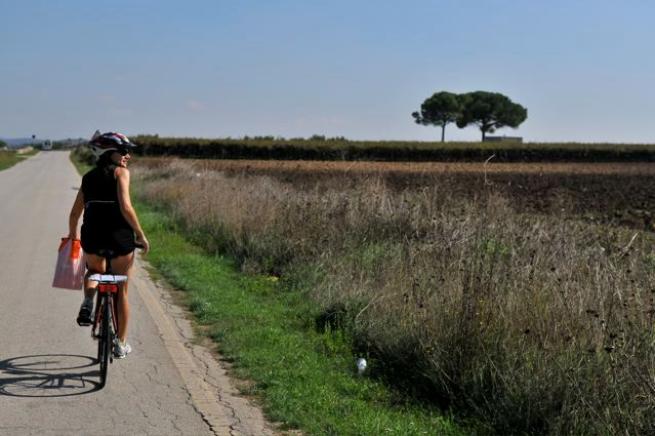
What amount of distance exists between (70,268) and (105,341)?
36.7 inches

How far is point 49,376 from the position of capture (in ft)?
23.6

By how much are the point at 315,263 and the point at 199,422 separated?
19.4ft

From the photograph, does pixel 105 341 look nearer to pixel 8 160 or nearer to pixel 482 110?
pixel 8 160

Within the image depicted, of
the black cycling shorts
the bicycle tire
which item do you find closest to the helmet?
the black cycling shorts

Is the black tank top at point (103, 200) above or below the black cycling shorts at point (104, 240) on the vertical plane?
above

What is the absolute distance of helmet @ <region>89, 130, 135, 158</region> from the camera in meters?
7.01

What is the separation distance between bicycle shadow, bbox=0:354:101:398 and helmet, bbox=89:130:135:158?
189 cm

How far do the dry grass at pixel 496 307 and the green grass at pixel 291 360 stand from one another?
0.33 meters

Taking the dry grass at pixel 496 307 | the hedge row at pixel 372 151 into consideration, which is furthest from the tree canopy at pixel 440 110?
the dry grass at pixel 496 307

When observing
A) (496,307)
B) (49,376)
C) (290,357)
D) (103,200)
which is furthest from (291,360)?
(103,200)

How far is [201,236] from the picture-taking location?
55.0ft

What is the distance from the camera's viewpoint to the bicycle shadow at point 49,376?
22.3 ft

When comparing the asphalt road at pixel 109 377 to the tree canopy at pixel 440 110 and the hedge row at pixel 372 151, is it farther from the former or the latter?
the tree canopy at pixel 440 110

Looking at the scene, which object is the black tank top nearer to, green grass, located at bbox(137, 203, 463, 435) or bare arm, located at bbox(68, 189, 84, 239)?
bare arm, located at bbox(68, 189, 84, 239)
